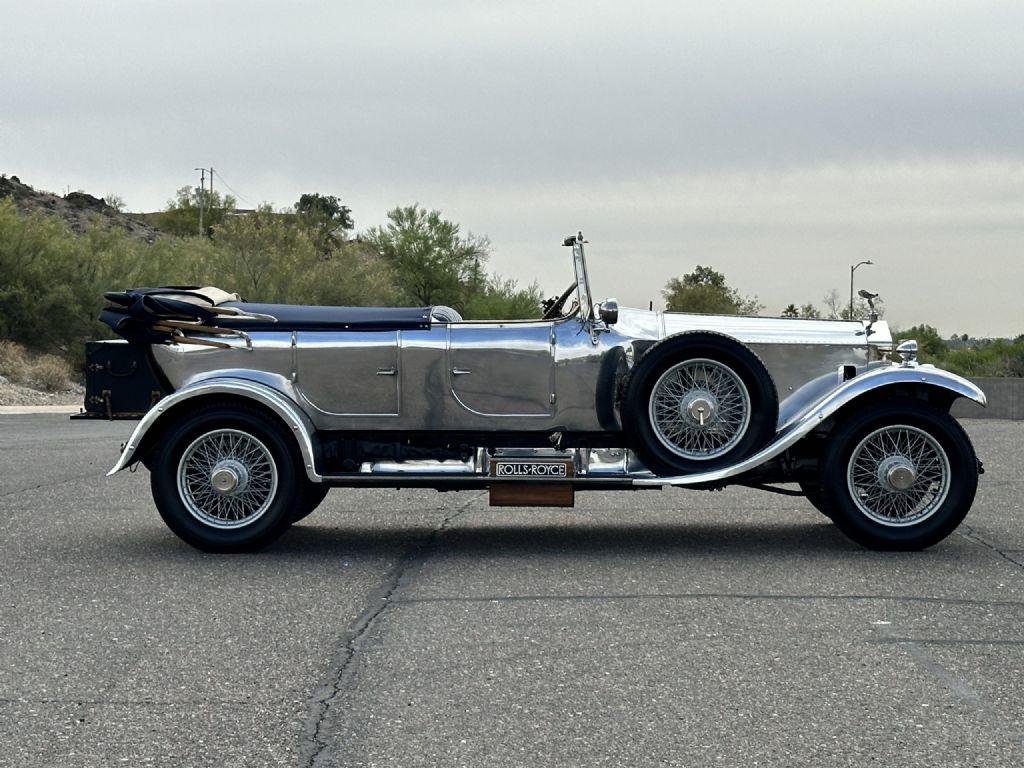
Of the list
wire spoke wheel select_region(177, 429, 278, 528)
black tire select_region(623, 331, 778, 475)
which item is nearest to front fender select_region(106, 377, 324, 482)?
wire spoke wheel select_region(177, 429, 278, 528)

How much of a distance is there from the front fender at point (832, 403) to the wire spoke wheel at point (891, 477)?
12.5 inches

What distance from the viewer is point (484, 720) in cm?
523

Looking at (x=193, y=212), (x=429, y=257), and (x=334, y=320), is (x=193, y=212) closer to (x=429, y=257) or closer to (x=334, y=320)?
(x=429, y=257)

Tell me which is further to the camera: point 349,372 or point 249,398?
point 349,372

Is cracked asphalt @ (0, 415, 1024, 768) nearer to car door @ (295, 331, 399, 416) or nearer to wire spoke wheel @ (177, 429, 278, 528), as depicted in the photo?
wire spoke wheel @ (177, 429, 278, 528)

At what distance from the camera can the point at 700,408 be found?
360 inches

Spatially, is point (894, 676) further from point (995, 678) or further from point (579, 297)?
point (579, 297)

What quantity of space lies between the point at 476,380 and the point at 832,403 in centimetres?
233

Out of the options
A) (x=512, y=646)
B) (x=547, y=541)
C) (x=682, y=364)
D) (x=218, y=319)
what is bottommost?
(x=547, y=541)

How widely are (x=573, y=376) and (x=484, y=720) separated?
4401 mm

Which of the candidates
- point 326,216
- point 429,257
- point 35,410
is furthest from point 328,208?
point 35,410

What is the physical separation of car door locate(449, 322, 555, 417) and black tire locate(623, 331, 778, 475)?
0.62 metres

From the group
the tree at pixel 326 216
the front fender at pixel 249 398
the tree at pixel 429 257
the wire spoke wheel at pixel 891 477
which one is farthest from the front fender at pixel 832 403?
the tree at pixel 326 216

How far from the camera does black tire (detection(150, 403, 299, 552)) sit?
9.26 m
